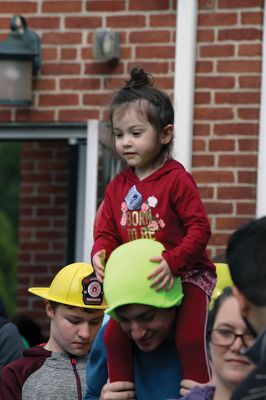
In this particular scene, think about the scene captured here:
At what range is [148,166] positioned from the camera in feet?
14.7

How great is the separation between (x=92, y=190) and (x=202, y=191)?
70 centimetres

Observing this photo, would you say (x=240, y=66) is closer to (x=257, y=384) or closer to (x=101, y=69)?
(x=101, y=69)

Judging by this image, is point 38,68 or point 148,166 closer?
point 148,166

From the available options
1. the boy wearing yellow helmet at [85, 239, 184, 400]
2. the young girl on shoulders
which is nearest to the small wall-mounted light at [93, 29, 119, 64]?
the young girl on shoulders

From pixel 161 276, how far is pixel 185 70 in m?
4.06

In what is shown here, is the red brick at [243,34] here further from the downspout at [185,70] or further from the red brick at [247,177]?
the red brick at [247,177]

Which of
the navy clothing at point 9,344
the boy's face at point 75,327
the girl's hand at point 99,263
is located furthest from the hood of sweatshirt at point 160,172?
the navy clothing at point 9,344

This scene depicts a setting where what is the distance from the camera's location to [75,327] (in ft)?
18.1

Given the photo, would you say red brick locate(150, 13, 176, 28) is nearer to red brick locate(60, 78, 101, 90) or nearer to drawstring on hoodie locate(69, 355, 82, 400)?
red brick locate(60, 78, 101, 90)

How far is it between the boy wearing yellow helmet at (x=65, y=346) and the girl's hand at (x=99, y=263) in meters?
0.97

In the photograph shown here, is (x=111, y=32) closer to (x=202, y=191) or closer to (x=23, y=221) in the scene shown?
(x=202, y=191)

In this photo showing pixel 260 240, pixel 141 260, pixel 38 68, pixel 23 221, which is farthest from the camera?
pixel 23 221

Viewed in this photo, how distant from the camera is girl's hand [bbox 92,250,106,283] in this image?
440cm

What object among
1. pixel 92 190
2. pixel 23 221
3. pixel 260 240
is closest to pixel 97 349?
pixel 260 240
